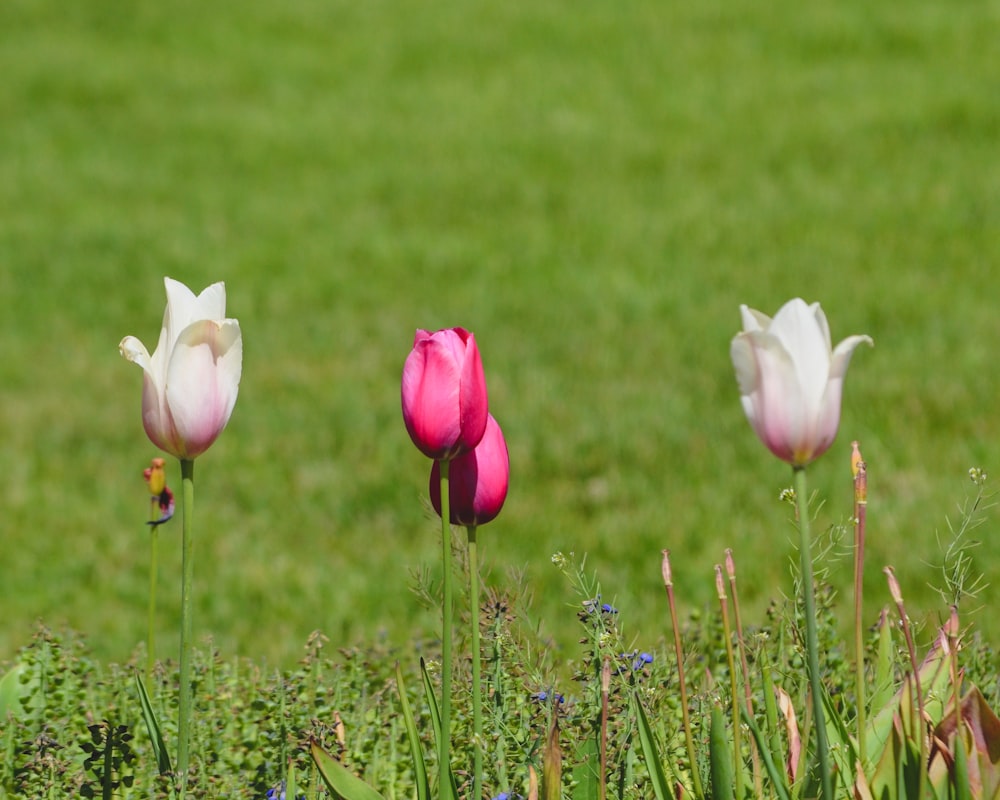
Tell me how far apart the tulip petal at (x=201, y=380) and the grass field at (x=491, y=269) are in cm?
84

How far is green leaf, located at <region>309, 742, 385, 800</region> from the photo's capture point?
156cm

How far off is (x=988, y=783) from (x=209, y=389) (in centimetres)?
103

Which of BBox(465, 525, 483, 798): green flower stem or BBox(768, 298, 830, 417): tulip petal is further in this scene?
BBox(465, 525, 483, 798): green flower stem

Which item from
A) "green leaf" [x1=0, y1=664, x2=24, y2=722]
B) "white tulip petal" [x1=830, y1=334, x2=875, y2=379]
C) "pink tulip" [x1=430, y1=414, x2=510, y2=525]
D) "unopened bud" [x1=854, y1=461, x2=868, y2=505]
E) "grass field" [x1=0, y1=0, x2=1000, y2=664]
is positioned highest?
"grass field" [x1=0, y1=0, x2=1000, y2=664]

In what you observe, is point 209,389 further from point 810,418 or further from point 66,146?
point 66,146

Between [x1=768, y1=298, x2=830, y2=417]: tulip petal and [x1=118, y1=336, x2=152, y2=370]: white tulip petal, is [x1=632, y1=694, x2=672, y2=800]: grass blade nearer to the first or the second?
[x1=768, y1=298, x2=830, y2=417]: tulip petal

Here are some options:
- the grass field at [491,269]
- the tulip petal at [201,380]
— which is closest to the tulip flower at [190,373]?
the tulip petal at [201,380]

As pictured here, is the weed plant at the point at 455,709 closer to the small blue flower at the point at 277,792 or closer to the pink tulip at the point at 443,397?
the small blue flower at the point at 277,792

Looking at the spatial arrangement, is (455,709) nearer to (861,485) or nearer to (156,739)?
(156,739)

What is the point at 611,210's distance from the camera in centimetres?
741

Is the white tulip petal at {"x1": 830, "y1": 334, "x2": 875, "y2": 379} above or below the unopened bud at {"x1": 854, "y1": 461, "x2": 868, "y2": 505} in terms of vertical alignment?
above

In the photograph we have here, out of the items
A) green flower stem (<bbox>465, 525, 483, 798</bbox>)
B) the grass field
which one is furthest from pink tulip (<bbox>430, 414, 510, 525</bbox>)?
the grass field

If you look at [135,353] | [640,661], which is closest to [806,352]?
[640,661]

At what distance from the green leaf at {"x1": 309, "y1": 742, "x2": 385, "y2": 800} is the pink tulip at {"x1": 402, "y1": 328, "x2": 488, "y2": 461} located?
1.21 feet
